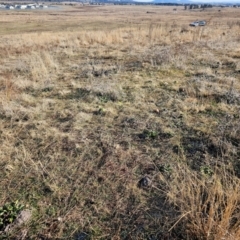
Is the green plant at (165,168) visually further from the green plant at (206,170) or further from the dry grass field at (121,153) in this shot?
the green plant at (206,170)

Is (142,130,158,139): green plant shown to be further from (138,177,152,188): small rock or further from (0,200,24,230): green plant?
(0,200,24,230): green plant

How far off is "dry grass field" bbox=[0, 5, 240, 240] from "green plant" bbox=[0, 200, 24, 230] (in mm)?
10

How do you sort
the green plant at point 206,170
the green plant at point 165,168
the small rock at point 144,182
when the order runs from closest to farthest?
the small rock at point 144,182 < the green plant at point 206,170 < the green plant at point 165,168

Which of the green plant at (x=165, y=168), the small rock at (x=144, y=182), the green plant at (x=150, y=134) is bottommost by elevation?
the green plant at (x=150, y=134)

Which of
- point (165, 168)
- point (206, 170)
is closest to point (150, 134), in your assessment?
point (165, 168)

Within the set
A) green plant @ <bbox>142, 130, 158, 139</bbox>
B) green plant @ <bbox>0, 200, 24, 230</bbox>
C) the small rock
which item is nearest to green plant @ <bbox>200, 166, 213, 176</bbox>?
the small rock

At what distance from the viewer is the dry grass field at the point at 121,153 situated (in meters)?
2.73

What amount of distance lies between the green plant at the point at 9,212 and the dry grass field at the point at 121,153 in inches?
0.4

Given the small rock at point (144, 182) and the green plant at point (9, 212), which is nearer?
the green plant at point (9, 212)

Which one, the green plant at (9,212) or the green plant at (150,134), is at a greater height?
the green plant at (9,212)

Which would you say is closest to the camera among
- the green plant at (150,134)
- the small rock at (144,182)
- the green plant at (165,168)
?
the small rock at (144,182)

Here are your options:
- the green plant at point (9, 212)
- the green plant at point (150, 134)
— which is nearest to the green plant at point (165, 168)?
the green plant at point (150, 134)

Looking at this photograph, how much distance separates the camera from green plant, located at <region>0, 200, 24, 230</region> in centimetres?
277

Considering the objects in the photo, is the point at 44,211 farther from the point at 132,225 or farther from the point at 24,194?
the point at 132,225
